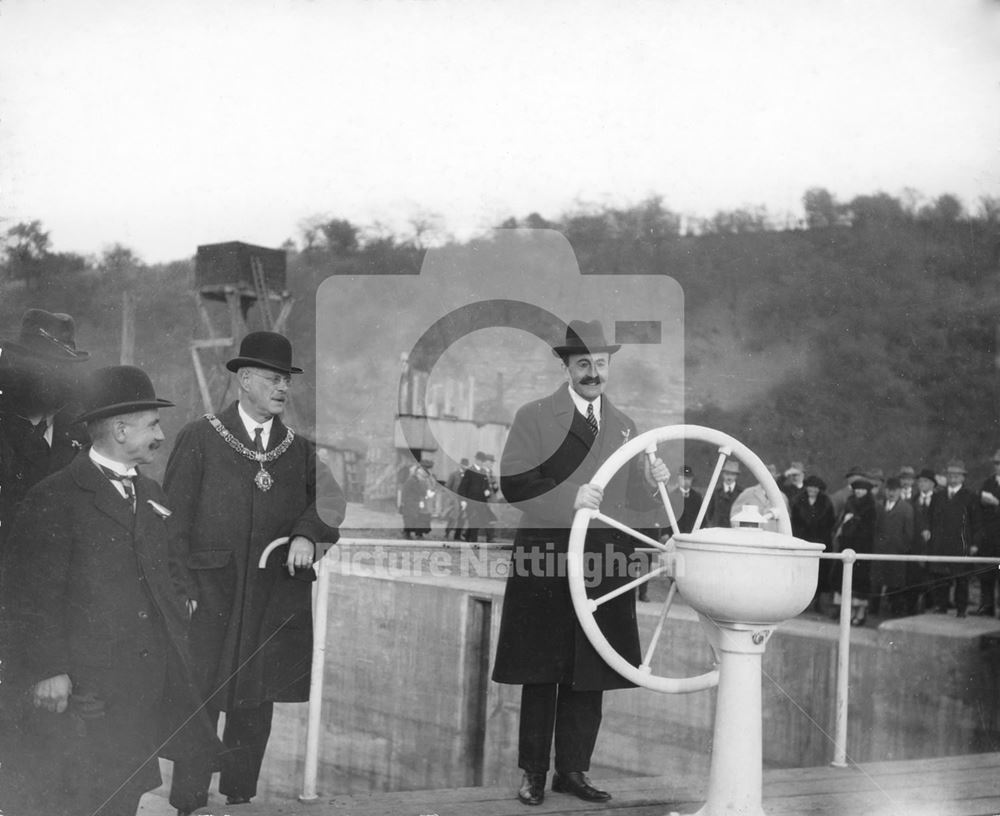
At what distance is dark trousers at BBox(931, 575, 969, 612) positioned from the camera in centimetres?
673

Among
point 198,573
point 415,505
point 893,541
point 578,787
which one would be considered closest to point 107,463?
point 198,573

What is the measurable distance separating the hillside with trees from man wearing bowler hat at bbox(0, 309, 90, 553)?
8.2 inches

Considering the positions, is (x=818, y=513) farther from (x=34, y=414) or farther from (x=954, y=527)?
(x=34, y=414)

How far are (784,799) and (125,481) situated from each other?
2362 millimetres

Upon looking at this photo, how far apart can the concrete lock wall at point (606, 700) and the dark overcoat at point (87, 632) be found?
3.94m

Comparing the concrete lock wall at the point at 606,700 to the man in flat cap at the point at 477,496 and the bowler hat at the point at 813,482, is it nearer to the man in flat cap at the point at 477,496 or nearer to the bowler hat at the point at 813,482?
the bowler hat at the point at 813,482

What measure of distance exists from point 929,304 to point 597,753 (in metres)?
5.46

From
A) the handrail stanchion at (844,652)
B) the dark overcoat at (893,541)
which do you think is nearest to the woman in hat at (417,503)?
the dark overcoat at (893,541)

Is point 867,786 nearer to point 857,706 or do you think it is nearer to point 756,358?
point 857,706

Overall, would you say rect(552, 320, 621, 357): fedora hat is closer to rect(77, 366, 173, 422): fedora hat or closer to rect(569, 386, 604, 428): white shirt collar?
rect(569, 386, 604, 428): white shirt collar

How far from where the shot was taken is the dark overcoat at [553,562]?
329cm

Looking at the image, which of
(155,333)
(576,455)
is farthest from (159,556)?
(155,333)

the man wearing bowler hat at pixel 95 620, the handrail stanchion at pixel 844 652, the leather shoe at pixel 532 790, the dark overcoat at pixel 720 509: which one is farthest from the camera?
the dark overcoat at pixel 720 509

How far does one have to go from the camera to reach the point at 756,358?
1129 cm
